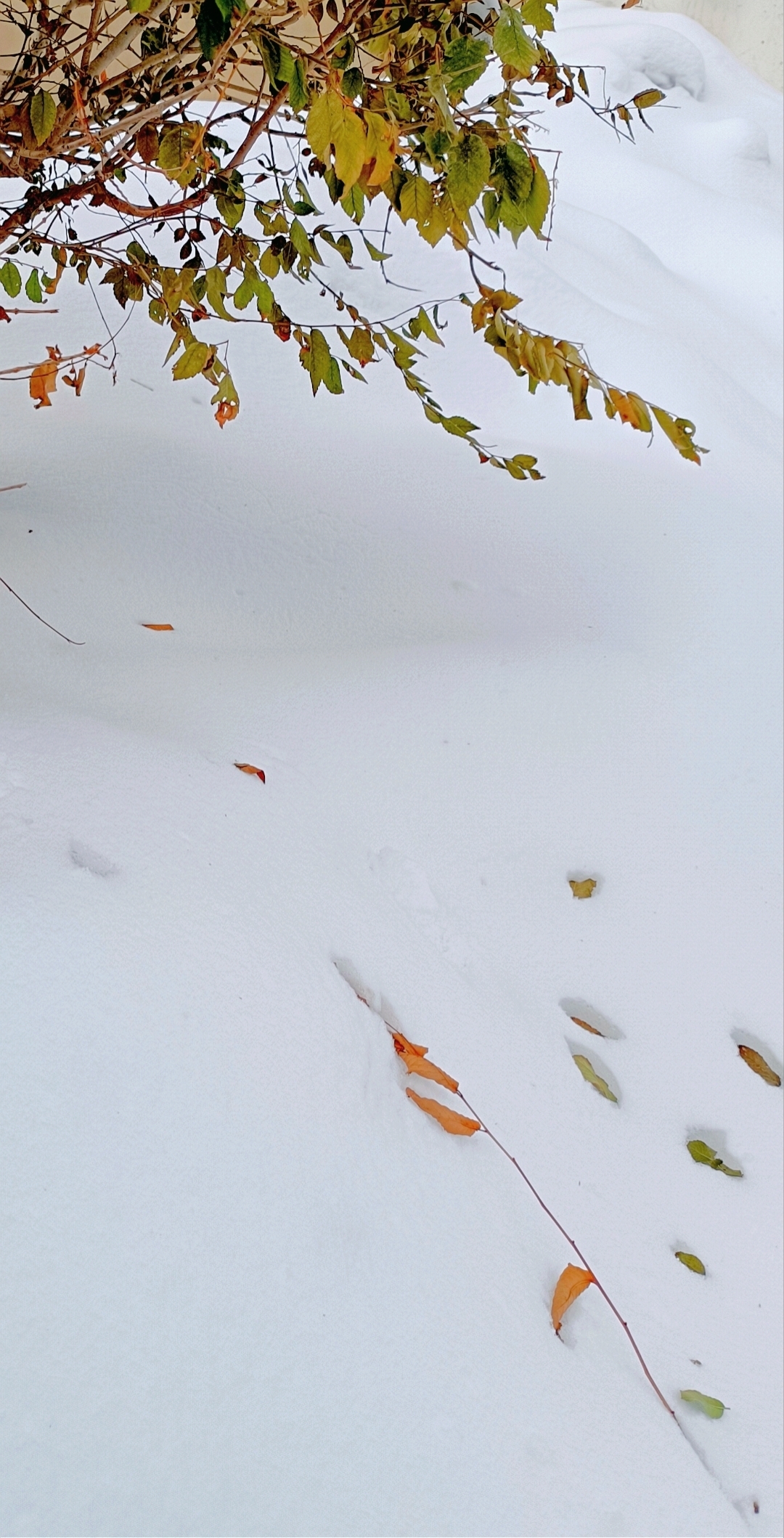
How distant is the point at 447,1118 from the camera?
3.53 ft

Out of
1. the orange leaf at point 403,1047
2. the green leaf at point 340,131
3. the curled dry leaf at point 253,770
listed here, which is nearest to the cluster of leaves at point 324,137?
the green leaf at point 340,131

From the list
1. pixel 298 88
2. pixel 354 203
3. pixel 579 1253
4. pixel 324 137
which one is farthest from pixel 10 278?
pixel 579 1253

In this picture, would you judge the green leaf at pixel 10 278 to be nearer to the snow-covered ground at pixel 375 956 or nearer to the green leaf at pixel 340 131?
the snow-covered ground at pixel 375 956

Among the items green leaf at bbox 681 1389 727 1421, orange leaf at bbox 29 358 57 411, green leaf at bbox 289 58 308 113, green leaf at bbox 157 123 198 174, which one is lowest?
green leaf at bbox 681 1389 727 1421

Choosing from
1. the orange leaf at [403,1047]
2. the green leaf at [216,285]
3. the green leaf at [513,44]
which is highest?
the green leaf at [513,44]

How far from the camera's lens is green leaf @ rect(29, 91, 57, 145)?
42.4 inches

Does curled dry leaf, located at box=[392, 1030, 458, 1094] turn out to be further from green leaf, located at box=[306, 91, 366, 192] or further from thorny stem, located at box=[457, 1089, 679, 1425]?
green leaf, located at box=[306, 91, 366, 192]

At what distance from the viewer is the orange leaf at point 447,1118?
107 centimetres

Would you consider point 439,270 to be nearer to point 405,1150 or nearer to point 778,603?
point 778,603

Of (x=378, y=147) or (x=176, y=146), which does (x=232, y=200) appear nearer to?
(x=176, y=146)

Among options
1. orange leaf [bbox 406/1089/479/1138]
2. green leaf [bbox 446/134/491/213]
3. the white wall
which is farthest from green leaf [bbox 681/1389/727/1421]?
A: the white wall

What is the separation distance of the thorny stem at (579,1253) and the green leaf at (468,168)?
2.54ft

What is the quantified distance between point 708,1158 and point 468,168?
1.03 m

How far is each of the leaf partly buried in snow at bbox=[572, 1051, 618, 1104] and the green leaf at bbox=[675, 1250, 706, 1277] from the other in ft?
0.61
